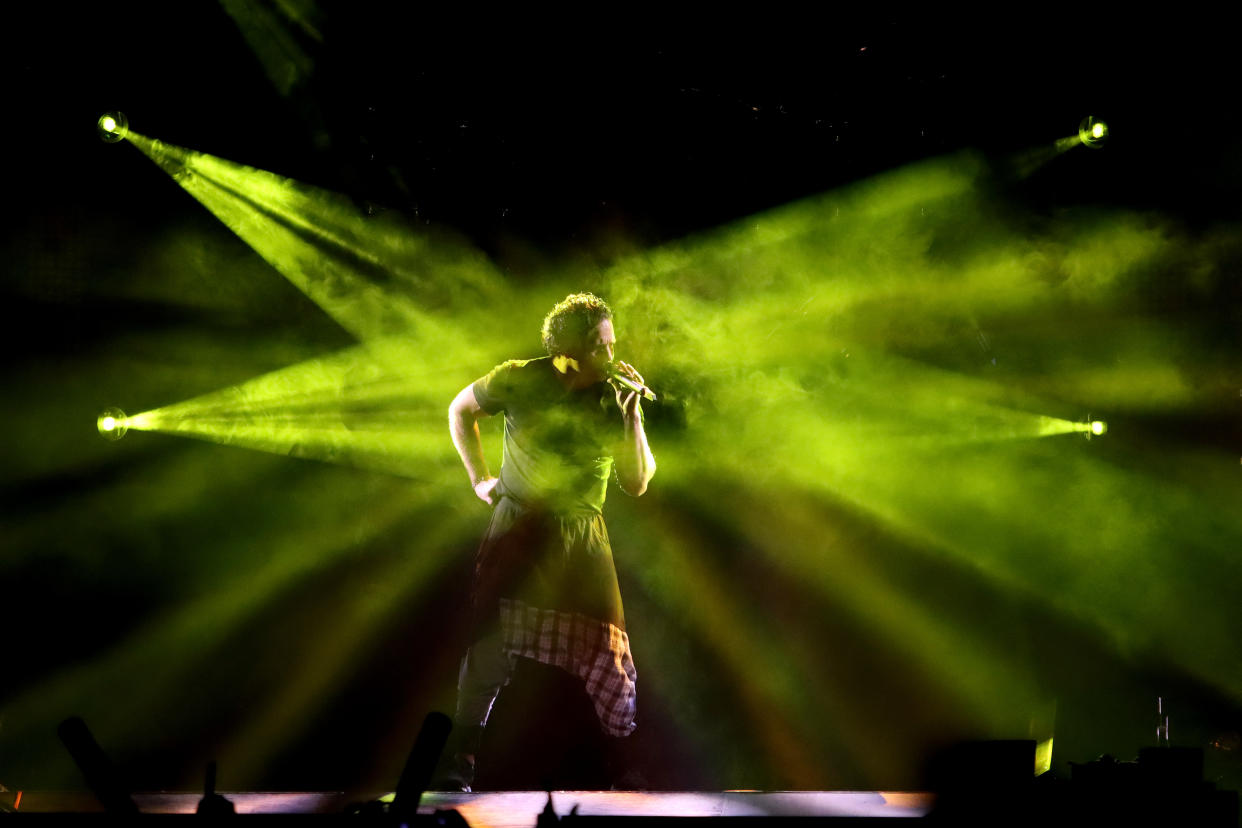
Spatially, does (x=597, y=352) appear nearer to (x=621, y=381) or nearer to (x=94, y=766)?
(x=621, y=381)

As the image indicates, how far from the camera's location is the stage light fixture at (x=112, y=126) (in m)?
3.92

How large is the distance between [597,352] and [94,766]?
2.34 metres

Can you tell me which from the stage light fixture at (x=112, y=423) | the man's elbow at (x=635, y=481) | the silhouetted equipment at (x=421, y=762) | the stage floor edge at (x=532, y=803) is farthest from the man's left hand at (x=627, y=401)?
the stage light fixture at (x=112, y=423)

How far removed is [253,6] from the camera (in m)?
3.87

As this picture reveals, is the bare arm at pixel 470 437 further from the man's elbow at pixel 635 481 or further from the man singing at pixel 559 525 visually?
the man's elbow at pixel 635 481

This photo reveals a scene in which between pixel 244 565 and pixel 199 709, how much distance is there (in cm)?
68

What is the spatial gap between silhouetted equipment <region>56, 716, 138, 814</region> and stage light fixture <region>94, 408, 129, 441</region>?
303cm

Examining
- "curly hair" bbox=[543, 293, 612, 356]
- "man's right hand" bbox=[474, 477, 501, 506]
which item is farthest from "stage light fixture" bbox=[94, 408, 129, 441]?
"curly hair" bbox=[543, 293, 612, 356]

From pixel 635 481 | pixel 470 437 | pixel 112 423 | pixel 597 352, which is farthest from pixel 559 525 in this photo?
pixel 112 423

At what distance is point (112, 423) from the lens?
410 centimetres

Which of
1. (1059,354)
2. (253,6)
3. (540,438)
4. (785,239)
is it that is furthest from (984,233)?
(253,6)

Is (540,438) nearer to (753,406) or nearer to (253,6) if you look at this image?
(753,406)

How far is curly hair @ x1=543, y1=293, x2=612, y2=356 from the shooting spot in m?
3.49

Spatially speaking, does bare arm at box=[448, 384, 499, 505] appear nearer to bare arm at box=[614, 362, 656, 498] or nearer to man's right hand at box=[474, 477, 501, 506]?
man's right hand at box=[474, 477, 501, 506]
